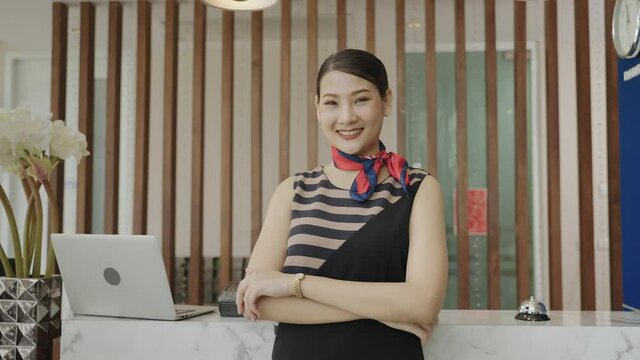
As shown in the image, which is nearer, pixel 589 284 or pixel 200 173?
pixel 589 284

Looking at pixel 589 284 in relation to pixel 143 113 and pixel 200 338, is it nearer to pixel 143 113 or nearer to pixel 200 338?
pixel 200 338

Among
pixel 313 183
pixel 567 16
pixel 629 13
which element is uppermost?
pixel 567 16

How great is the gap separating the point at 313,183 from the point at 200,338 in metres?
0.62

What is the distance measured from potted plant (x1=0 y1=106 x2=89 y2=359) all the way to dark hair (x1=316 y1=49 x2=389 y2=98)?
2.98 feet

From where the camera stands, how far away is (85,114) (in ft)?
12.3

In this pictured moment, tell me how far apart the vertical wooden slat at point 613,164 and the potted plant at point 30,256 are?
2.54 metres

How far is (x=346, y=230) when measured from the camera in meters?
1.27

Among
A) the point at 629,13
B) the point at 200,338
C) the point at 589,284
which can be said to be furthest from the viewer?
the point at 589,284

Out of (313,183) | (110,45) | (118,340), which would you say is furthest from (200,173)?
(313,183)

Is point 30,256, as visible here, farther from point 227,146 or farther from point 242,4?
point 227,146

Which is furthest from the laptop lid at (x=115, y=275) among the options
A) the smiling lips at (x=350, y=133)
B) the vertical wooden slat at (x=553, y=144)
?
the vertical wooden slat at (x=553, y=144)

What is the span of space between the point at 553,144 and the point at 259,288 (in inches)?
103

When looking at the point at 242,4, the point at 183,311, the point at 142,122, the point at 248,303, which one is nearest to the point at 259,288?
the point at 248,303

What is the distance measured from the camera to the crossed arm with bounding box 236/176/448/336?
3.94 feet
